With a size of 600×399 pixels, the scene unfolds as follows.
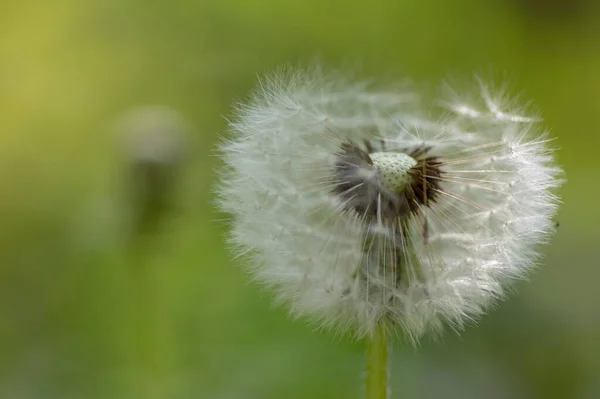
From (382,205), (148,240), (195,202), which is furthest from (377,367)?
(195,202)

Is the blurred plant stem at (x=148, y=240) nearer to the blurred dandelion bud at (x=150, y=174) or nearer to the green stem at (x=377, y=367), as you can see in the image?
the blurred dandelion bud at (x=150, y=174)

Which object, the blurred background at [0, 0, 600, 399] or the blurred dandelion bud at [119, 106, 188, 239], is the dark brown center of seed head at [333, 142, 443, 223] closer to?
the blurred background at [0, 0, 600, 399]

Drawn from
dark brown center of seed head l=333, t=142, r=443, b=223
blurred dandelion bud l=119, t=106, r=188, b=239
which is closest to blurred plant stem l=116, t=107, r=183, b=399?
blurred dandelion bud l=119, t=106, r=188, b=239

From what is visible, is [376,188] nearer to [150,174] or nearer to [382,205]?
[382,205]

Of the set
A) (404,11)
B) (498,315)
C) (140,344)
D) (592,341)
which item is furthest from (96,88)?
(592,341)

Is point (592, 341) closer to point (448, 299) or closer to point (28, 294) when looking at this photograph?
point (448, 299)

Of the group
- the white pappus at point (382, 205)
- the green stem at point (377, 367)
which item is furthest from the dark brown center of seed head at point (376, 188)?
the green stem at point (377, 367)
